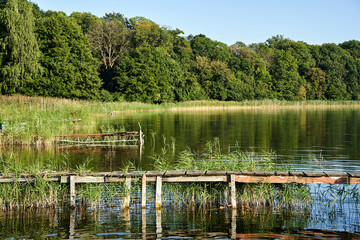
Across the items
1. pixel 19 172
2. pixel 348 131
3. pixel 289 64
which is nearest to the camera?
pixel 19 172

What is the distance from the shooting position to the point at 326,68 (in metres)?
120

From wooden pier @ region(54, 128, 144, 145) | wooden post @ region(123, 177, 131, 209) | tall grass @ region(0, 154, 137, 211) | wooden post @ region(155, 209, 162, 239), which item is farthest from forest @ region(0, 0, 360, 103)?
wooden post @ region(155, 209, 162, 239)

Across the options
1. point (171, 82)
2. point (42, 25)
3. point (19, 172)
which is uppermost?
point (42, 25)

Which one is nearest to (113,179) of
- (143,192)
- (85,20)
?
(143,192)

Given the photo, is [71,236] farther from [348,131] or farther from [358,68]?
[358,68]

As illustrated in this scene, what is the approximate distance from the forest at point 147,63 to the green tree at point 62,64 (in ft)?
0.47

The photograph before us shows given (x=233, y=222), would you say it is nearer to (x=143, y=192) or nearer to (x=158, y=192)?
(x=158, y=192)

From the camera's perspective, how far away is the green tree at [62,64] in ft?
188

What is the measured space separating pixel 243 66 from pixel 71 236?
101 m

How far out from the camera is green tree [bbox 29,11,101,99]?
188 ft

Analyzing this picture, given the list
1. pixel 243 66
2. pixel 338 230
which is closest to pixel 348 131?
pixel 338 230

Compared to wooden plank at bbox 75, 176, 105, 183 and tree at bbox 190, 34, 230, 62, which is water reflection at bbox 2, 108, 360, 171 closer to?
wooden plank at bbox 75, 176, 105, 183

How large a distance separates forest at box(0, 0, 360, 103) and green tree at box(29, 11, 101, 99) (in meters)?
0.14

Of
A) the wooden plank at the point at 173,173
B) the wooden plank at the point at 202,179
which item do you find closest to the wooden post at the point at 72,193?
the wooden plank at the point at 173,173
